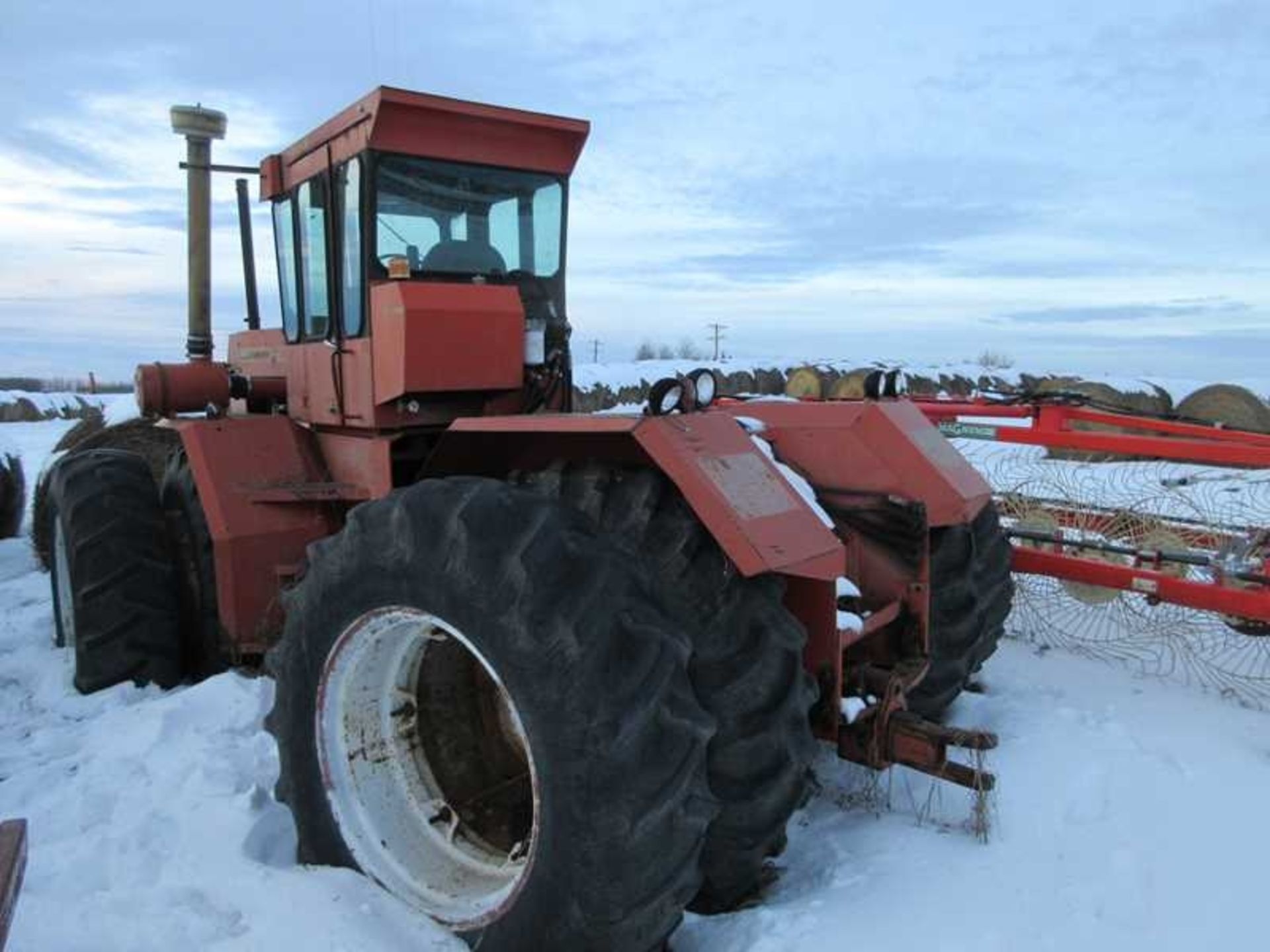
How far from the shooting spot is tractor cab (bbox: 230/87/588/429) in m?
3.77

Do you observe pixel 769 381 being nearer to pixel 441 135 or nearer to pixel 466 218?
pixel 466 218

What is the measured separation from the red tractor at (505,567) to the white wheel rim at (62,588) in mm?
351

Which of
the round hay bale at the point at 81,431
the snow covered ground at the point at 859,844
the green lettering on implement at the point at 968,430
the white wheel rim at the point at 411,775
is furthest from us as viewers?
the round hay bale at the point at 81,431

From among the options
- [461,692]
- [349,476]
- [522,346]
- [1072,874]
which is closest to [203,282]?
[349,476]

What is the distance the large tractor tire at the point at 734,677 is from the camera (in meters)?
2.47

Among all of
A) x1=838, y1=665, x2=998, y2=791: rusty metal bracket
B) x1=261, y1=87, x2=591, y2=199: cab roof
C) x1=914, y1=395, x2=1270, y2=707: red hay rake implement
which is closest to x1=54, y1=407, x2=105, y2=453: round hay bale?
x1=261, y1=87, x2=591, y2=199: cab roof

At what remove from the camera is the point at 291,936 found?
2.57 meters

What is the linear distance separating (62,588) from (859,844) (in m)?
4.50

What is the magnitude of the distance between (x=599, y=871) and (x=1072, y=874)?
1.43m

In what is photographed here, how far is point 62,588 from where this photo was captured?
535 centimetres

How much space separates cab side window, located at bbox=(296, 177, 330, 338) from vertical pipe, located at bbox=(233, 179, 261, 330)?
0.77 meters

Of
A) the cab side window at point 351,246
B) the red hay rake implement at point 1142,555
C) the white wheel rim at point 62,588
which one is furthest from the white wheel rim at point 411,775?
the white wheel rim at point 62,588

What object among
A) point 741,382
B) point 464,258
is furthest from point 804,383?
point 464,258

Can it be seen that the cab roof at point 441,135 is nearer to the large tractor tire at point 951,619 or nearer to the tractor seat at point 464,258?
the tractor seat at point 464,258
